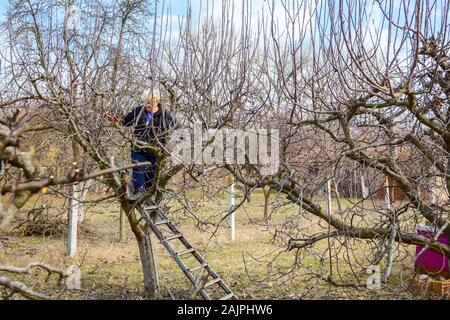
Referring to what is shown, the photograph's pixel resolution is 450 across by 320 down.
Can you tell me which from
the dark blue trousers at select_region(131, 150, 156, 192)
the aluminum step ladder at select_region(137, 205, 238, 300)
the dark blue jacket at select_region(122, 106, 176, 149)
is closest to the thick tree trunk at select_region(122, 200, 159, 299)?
the aluminum step ladder at select_region(137, 205, 238, 300)

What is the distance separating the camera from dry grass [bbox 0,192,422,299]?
691 centimetres

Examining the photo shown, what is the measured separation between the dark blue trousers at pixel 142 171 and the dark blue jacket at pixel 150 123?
0.33m

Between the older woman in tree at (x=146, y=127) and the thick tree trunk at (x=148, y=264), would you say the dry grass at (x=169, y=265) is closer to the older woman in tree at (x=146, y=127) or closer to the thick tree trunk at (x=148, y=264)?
the thick tree trunk at (x=148, y=264)

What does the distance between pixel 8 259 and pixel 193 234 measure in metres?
4.79

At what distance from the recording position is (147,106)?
5.95 metres

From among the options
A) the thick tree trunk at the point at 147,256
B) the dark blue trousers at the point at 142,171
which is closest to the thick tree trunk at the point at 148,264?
the thick tree trunk at the point at 147,256

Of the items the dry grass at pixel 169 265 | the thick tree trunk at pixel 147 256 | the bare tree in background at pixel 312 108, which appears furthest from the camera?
the dry grass at pixel 169 265

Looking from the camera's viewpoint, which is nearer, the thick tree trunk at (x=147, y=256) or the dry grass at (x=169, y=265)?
the thick tree trunk at (x=147, y=256)

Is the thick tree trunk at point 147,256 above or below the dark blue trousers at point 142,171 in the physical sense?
below

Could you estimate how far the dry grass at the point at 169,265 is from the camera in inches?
272

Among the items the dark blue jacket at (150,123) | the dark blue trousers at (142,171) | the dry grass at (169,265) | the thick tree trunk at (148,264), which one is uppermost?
the dark blue jacket at (150,123)

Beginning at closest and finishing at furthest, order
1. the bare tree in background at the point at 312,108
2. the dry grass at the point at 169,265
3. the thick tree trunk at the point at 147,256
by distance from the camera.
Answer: the bare tree in background at the point at 312,108 → the thick tree trunk at the point at 147,256 → the dry grass at the point at 169,265

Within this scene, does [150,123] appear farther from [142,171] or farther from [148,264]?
[148,264]

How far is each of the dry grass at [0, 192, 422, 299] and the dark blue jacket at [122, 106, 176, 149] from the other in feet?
4.55
